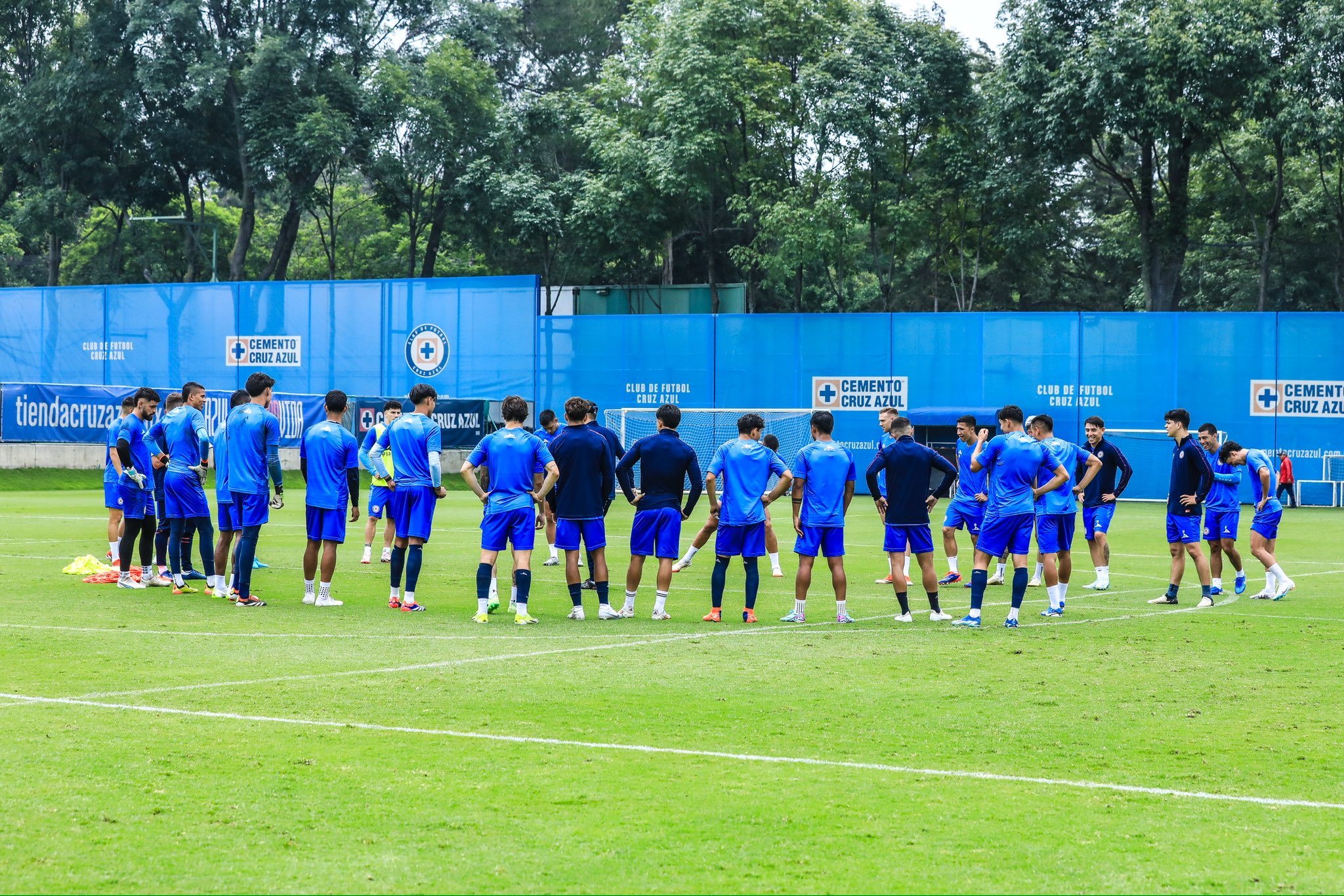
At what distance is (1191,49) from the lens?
36.7 m

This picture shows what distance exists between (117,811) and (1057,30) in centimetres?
3870

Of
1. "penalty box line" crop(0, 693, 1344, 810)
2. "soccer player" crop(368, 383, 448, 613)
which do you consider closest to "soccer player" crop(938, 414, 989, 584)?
"soccer player" crop(368, 383, 448, 613)

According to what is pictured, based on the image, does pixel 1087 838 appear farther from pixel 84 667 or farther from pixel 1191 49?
pixel 1191 49

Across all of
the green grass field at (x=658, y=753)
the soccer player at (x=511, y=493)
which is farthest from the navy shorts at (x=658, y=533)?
the soccer player at (x=511, y=493)

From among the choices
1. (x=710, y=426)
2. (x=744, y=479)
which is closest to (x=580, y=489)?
(x=744, y=479)

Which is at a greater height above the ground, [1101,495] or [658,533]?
[1101,495]

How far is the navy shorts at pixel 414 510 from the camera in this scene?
42.3 feet

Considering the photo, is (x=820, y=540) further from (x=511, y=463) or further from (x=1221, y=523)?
(x=1221, y=523)

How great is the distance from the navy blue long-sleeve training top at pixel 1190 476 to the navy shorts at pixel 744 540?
4763mm

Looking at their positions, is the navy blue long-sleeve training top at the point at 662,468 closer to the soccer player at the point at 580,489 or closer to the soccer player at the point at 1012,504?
the soccer player at the point at 580,489

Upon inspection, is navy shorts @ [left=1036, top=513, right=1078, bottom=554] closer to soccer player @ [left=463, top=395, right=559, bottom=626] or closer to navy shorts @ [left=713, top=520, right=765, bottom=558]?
navy shorts @ [left=713, top=520, right=765, bottom=558]

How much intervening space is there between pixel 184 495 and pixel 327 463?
6.25 ft

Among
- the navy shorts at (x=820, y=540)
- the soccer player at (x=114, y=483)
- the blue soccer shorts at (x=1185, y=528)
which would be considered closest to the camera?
the navy shorts at (x=820, y=540)

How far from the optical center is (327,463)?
13016 mm
